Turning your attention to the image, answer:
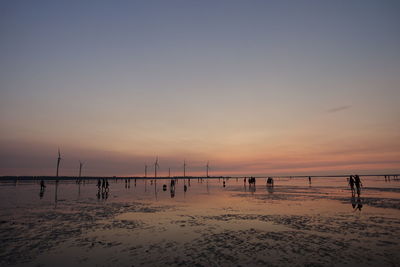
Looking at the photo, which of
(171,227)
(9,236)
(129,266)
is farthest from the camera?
(171,227)

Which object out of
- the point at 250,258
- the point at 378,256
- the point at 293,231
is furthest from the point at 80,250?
the point at 378,256

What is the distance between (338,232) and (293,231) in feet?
8.80

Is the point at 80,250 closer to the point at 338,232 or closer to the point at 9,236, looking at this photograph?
the point at 9,236

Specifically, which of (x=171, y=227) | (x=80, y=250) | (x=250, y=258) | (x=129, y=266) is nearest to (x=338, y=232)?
(x=250, y=258)

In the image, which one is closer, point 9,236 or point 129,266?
point 129,266

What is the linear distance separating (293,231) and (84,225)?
15.0 metres

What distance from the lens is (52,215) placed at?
22938 millimetres

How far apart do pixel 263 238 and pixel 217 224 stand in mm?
4861

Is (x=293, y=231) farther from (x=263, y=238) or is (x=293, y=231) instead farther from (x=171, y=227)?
(x=171, y=227)

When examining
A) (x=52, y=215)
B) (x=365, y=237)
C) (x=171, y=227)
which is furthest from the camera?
(x=52, y=215)

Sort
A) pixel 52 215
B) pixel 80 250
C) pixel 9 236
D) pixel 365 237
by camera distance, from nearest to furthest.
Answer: pixel 80 250 → pixel 365 237 → pixel 9 236 → pixel 52 215

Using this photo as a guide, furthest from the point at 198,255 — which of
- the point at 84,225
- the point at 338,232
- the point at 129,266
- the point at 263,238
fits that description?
the point at 84,225

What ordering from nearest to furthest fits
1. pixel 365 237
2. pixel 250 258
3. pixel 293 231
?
1. pixel 250 258
2. pixel 365 237
3. pixel 293 231

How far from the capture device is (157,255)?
11.8 m
